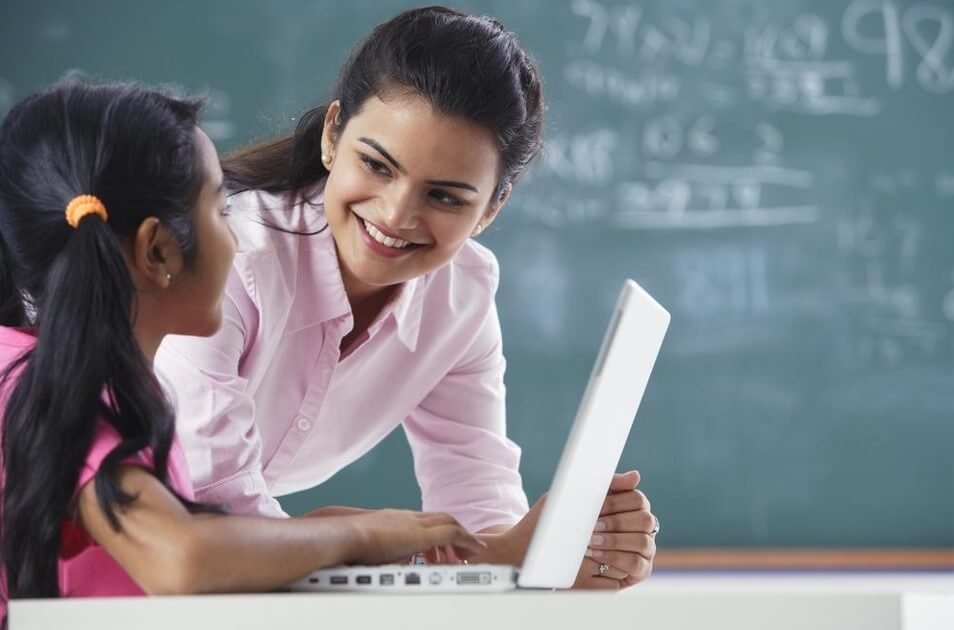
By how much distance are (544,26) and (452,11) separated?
161cm

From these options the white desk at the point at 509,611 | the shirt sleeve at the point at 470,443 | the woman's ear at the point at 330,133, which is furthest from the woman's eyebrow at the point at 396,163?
the white desk at the point at 509,611

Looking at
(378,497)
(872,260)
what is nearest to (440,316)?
(378,497)

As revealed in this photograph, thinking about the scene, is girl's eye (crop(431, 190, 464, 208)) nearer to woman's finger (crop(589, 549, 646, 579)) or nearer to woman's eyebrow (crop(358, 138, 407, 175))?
woman's eyebrow (crop(358, 138, 407, 175))

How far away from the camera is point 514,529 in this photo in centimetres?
143

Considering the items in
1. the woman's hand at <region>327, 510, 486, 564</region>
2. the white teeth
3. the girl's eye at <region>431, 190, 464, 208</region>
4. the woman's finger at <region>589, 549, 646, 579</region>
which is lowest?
the woman's finger at <region>589, 549, 646, 579</region>

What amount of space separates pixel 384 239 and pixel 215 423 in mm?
322

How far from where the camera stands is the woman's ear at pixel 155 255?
121 cm

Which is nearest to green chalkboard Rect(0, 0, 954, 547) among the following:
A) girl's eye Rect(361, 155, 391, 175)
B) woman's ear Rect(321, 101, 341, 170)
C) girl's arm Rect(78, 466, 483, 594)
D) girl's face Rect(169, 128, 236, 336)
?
woman's ear Rect(321, 101, 341, 170)

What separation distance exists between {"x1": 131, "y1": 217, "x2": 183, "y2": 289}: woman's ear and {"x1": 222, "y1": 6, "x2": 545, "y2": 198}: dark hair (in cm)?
43

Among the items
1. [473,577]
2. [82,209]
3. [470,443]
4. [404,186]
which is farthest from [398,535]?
[470,443]

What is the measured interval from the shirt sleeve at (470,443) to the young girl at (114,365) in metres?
0.55

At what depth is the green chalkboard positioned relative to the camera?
125 inches

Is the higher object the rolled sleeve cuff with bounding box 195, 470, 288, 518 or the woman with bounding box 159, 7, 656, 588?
the woman with bounding box 159, 7, 656, 588

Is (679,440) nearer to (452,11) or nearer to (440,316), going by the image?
(440,316)
